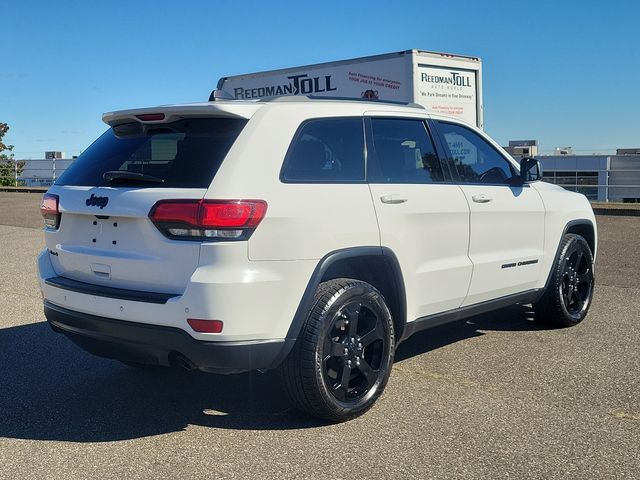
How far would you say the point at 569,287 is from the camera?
20.5 feet

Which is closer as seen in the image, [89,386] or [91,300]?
[91,300]

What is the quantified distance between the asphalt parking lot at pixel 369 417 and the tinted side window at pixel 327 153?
55.0 inches

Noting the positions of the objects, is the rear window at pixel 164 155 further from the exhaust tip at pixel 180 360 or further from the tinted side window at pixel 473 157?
the tinted side window at pixel 473 157

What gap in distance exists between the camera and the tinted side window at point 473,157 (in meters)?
5.10

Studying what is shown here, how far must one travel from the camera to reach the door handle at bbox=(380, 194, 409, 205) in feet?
14.0

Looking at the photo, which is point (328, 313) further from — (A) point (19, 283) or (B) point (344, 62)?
(B) point (344, 62)

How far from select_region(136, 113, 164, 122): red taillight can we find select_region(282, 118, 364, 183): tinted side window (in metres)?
0.75

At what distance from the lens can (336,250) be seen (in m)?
3.92

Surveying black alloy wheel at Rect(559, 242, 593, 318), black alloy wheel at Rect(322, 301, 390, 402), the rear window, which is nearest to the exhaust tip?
black alloy wheel at Rect(322, 301, 390, 402)

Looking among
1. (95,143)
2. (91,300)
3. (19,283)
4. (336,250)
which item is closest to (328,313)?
(336,250)

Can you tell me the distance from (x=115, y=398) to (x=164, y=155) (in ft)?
5.41

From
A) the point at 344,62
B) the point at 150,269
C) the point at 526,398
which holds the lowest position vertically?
the point at 526,398

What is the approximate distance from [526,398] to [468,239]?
1.13 meters

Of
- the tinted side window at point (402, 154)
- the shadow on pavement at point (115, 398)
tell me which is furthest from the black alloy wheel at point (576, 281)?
the tinted side window at point (402, 154)
